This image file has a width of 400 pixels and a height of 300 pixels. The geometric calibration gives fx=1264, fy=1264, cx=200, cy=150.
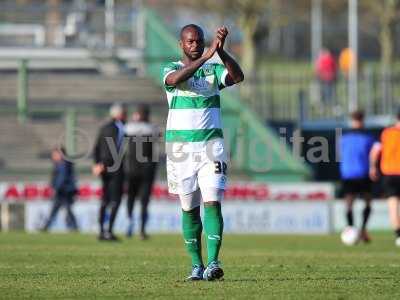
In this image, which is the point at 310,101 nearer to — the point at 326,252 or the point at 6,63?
the point at 6,63

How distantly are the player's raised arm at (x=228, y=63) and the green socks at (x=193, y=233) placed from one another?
1.35 m

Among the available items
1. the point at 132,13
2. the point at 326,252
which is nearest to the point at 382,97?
the point at 132,13

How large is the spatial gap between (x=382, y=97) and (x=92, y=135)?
8.99 m

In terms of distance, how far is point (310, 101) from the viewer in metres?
33.9

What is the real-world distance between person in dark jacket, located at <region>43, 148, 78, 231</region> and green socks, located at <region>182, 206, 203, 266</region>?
49.6 feet

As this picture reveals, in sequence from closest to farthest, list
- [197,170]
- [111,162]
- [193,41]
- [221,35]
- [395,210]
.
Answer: [221,35] < [193,41] < [197,170] < [395,210] < [111,162]

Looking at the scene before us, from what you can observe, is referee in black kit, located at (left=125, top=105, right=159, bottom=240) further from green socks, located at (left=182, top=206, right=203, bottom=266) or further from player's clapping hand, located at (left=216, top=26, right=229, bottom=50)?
player's clapping hand, located at (left=216, top=26, right=229, bottom=50)

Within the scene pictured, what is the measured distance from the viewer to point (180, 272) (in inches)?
523

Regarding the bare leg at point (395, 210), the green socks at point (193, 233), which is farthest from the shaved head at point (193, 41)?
the bare leg at point (395, 210)

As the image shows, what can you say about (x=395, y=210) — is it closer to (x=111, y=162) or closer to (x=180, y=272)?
(x=111, y=162)

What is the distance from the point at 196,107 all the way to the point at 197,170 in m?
0.60

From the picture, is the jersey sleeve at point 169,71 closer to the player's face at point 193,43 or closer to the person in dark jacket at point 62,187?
the player's face at point 193,43

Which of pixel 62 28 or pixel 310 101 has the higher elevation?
pixel 62 28

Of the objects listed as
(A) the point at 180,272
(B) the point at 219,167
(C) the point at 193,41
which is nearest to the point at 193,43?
(C) the point at 193,41
